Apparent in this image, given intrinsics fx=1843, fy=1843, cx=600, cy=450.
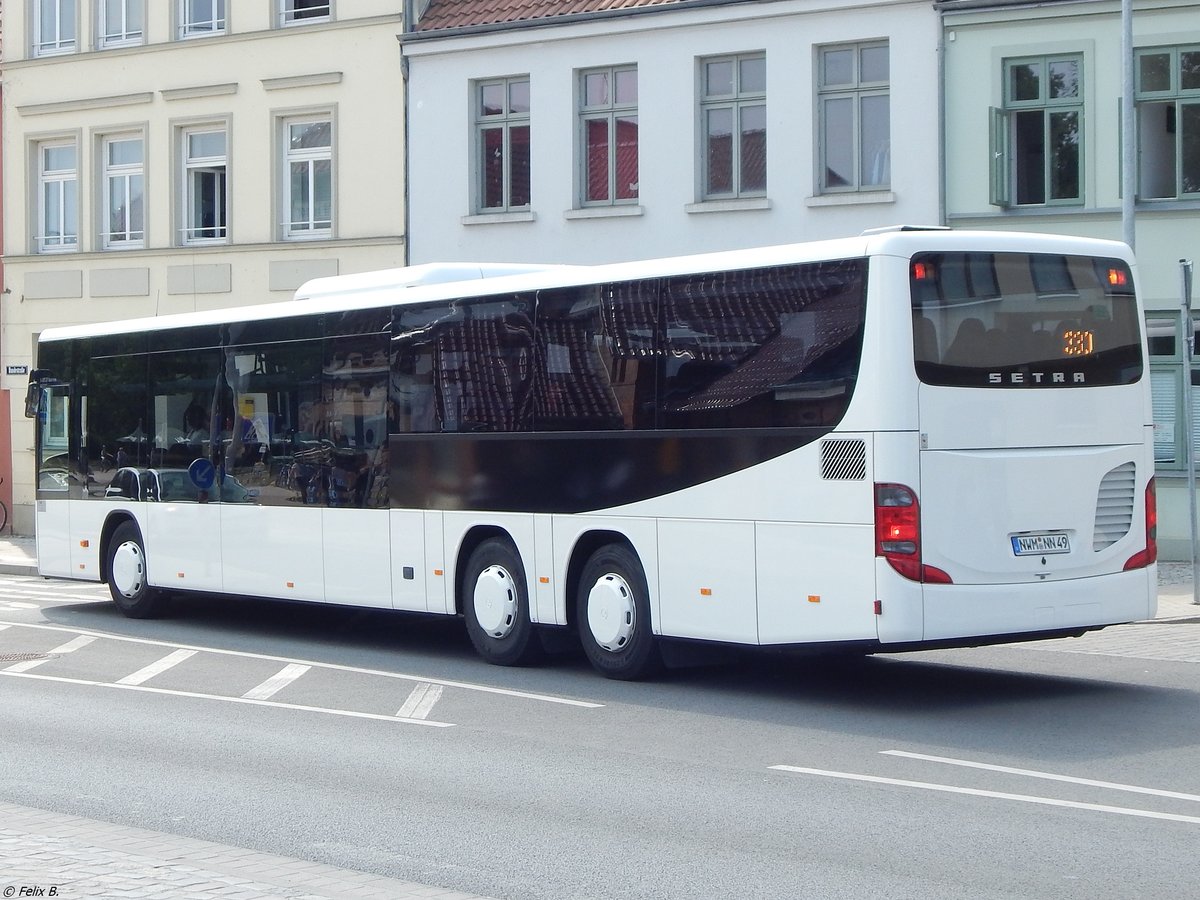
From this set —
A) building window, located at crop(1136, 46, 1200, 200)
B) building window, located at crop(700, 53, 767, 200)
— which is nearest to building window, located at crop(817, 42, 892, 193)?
building window, located at crop(700, 53, 767, 200)

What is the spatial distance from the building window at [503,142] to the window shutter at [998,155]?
7.40 meters

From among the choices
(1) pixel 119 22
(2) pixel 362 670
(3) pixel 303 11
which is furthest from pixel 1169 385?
(1) pixel 119 22

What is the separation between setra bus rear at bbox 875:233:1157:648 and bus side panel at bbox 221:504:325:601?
Answer: 633 cm

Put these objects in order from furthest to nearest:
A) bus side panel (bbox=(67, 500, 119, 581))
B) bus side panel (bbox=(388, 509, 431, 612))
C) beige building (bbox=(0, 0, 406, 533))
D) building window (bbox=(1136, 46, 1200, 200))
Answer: beige building (bbox=(0, 0, 406, 533)) → building window (bbox=(1136, 46, 1200, 200)) → bus side panel (bbox=(67, 500, 119, 581)) → bus side panel (bbox=(388, 509, 431, 612))

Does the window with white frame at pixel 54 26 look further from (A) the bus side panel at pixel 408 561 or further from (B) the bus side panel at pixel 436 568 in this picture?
(B) the bus side panel at pixel 436 568

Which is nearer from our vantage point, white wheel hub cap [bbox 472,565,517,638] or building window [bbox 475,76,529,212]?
white wheel hub cap [bbox 472,565,517,638]

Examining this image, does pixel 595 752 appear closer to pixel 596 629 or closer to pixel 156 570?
pixel 596 629

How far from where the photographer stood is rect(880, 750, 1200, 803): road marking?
852 centimetres

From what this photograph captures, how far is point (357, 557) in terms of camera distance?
15.2m

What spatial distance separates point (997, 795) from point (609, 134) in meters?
19.5

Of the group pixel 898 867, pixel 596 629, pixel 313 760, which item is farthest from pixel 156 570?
pixel 898 867

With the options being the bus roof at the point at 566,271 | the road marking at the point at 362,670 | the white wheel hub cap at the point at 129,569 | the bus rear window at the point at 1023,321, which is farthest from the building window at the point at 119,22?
the bus rear window at the point at 1023,321

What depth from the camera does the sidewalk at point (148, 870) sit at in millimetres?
6262

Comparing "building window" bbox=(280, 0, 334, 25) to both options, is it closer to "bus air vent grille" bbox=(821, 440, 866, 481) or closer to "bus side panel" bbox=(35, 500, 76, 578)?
"bus side panel" bbox=(35, 500, 76, 578)
